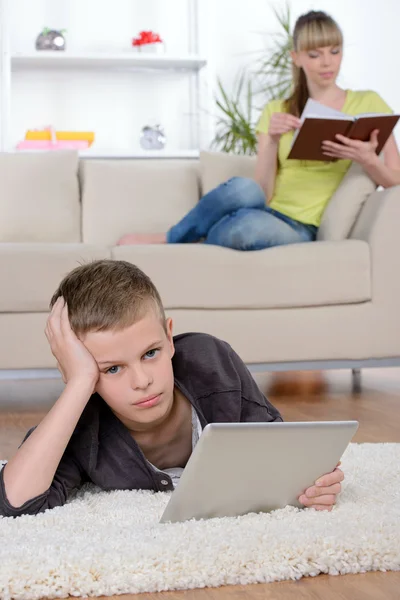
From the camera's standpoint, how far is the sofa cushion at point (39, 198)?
10.9ft

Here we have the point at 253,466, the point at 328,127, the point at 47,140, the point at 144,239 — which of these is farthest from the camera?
the point at 47,140

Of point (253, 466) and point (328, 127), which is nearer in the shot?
point (253, 466)

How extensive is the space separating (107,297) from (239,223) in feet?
5.35

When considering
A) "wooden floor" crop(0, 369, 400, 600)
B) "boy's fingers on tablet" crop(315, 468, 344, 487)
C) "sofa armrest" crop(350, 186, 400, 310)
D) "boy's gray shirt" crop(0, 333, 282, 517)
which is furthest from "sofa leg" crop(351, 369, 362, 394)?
"boy's fingers on tablet" crop(315, 468, 344, 487)

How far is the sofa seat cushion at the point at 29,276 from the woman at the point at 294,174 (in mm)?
488

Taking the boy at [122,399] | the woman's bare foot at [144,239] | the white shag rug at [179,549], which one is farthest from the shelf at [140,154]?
the white shag rug at [179,549]

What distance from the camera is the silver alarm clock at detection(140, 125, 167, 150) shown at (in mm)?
5180

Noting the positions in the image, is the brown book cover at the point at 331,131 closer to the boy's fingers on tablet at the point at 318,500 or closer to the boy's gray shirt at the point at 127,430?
the boy's gray shirt at the point at 127,430

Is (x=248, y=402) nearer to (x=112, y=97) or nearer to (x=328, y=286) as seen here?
(x=328, y=286)

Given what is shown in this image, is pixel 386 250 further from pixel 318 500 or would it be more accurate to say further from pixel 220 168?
pixel 318 500

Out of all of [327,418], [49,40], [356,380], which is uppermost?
[49,40]

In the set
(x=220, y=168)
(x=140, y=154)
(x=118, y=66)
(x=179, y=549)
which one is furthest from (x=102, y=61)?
(x=179, y=549)

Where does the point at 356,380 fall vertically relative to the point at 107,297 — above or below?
below

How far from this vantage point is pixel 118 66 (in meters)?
5.32
